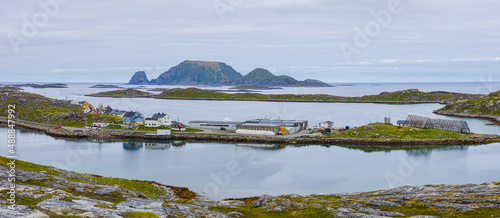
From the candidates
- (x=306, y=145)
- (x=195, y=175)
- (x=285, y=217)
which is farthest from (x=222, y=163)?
(x=285, y=217)

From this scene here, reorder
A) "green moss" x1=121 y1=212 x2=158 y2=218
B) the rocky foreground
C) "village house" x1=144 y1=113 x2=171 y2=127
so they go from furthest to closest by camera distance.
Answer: "village house" x1=144 y1=113 x2=171 y2=127
the rocky foreground
"green moss" x1=121 y1=212 x2=158 y2=218

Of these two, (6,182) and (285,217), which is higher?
(6,182)

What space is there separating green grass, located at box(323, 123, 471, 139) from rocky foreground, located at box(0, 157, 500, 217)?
50374 mm

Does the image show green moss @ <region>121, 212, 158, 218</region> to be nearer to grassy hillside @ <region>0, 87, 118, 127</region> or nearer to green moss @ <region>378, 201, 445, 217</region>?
green moss @ <region>378, 201, 445, 217</region>

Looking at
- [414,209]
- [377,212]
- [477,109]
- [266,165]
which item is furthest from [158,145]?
[477,109]

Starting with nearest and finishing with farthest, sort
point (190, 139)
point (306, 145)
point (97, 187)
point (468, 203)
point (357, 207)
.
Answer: point (468, 203)
point (357, 207)
point (97, 187)
point (306, 145)
point (190, 139)

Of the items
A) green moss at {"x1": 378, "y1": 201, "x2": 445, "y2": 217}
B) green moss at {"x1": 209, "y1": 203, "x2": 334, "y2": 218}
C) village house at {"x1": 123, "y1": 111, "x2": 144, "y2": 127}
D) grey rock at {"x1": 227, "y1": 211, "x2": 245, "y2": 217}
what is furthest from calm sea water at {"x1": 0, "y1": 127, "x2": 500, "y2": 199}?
green moss at {"x1": 378, "y1": 201, "x2": 445, "y2": 217}

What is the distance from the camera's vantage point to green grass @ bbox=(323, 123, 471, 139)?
8419cm

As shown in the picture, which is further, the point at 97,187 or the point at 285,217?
the point at 97,187

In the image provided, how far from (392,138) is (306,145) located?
2032 centimetres

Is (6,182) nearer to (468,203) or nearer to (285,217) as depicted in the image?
(285,217)

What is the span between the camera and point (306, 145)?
3214 inches

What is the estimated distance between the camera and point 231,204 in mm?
34719

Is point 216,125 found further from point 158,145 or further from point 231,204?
point 231,204
